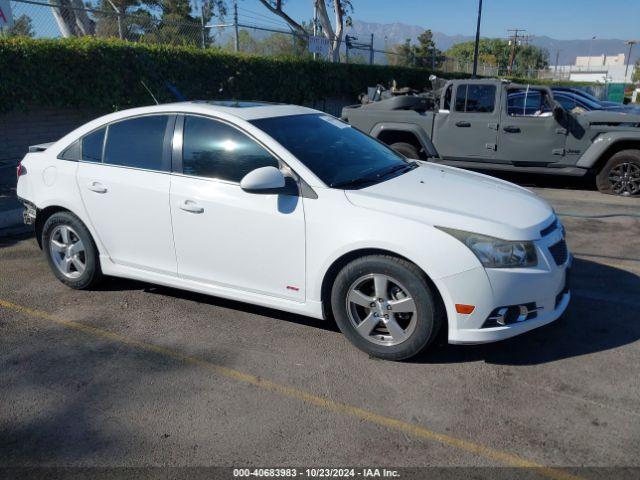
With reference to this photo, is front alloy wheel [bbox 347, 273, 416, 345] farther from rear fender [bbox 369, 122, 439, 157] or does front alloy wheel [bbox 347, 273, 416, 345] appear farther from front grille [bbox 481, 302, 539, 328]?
rear fender [bbox 369, 122, 439, 157]

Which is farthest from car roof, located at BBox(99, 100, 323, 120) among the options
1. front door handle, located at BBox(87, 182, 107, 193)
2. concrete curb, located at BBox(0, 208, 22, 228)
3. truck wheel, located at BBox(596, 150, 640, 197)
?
truck wheel, located at BBox(596, 150, 640, 197)

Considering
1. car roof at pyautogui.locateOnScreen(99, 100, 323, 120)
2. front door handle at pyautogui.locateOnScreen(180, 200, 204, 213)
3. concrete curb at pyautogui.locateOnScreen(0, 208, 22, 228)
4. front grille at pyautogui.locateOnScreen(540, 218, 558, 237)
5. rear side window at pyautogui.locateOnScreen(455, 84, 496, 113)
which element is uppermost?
car roof at pyautogui.locateOnScreen(99, 100, 323, 120)

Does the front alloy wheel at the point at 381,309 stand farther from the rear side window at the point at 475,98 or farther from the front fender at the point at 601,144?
the rear side window at the point at 475,98

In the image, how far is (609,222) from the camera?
736 cm

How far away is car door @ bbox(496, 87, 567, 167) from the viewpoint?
29.8ft

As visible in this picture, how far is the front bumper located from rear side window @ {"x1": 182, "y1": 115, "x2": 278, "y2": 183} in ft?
5.13

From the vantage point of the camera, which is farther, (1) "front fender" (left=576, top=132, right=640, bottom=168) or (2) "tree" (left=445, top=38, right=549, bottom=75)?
(2) "tree" (left=445, top=38, right=549, bottom=75)

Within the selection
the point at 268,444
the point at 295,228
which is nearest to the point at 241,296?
the point at 295,228

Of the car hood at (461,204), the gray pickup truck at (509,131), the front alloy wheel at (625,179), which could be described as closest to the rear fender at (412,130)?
the gray pickup truck at (509,131)

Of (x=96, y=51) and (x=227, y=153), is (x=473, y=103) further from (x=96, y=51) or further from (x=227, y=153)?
(x=96, y=51)

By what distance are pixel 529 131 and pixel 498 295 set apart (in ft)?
21.6

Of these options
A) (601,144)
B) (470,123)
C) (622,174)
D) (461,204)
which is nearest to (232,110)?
(461,204)

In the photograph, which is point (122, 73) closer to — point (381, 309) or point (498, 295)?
point (381, 309)

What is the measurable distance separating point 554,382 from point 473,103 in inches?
274
